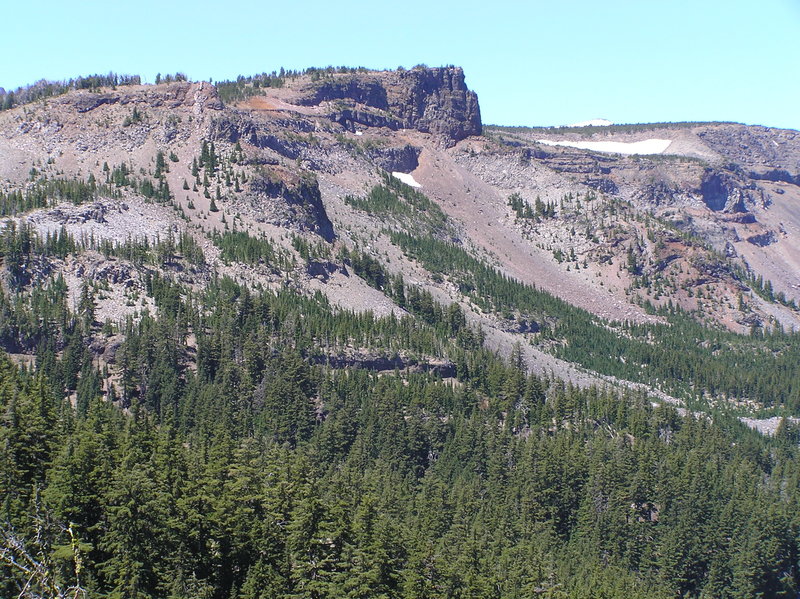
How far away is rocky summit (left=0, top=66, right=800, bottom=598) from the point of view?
52781 mm

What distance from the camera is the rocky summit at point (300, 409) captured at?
5278 centimetres

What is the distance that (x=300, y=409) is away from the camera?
110688mm

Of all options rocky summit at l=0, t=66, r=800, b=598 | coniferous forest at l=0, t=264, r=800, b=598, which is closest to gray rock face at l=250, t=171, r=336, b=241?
rocky summit at l=0, t=66, r=800, b=598

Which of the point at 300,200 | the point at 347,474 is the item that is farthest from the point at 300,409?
the point at 300,200

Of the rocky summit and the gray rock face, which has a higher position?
the gray rock face

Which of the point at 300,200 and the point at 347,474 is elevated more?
the point at 300,200

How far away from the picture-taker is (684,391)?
573 ft

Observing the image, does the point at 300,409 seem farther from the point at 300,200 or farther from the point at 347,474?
the point at 300,200

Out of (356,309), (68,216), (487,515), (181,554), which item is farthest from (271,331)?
(181,554)

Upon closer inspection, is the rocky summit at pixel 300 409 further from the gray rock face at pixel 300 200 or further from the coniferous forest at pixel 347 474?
the gray rock face at pixel 300 200

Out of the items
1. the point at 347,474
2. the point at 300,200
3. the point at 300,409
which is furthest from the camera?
the point at 300,200

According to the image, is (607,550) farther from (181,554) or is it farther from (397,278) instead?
(397,278)

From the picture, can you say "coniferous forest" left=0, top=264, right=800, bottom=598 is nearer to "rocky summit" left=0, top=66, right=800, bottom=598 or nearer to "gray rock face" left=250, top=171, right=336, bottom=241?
"rocky summit" left=0, top=66, right=800, bottom=598

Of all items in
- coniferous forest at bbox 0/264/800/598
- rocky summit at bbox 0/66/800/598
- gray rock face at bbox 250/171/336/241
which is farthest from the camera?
gray rock face at bbox 250/171/336/241
